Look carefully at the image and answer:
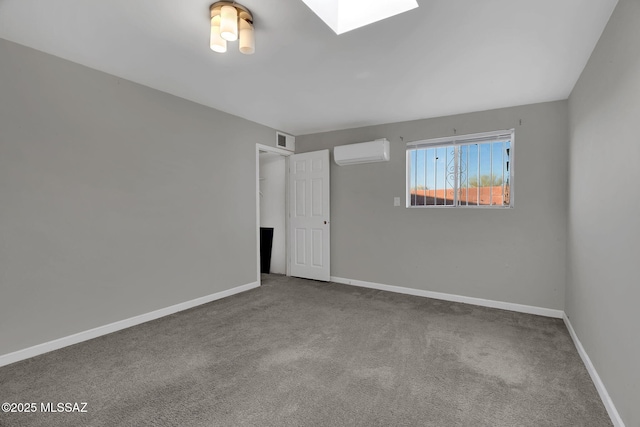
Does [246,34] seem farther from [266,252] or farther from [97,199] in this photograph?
[266,252]

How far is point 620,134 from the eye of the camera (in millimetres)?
1613


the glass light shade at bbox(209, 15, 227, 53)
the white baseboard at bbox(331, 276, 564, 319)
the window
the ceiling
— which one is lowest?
the white baseboard at bbox(331, 276, 564, 319)

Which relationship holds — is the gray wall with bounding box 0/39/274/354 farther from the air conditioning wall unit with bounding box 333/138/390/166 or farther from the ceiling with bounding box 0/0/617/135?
the air conditioning wall unit with bounding box 333/138/390/166

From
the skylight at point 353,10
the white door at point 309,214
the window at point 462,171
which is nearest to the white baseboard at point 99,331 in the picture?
the white door at point 309,214

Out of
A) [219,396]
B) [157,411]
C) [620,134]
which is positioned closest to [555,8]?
[620,134]

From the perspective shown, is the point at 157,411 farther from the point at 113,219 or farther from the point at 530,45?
the point at 530,45

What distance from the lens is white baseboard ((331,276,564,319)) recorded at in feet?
10.3

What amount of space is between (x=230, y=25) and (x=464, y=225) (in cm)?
329

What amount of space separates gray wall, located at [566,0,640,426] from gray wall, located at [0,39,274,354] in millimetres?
3663

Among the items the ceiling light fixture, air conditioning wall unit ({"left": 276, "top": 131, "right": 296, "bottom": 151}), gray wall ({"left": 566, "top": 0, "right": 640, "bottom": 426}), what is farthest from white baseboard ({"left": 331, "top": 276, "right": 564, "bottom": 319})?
the ceiling light fixture

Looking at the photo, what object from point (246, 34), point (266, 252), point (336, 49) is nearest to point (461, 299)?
point (336, 49)

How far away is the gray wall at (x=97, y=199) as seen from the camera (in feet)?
7.20

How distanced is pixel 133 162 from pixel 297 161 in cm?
248

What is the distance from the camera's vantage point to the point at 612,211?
172 centimetres
